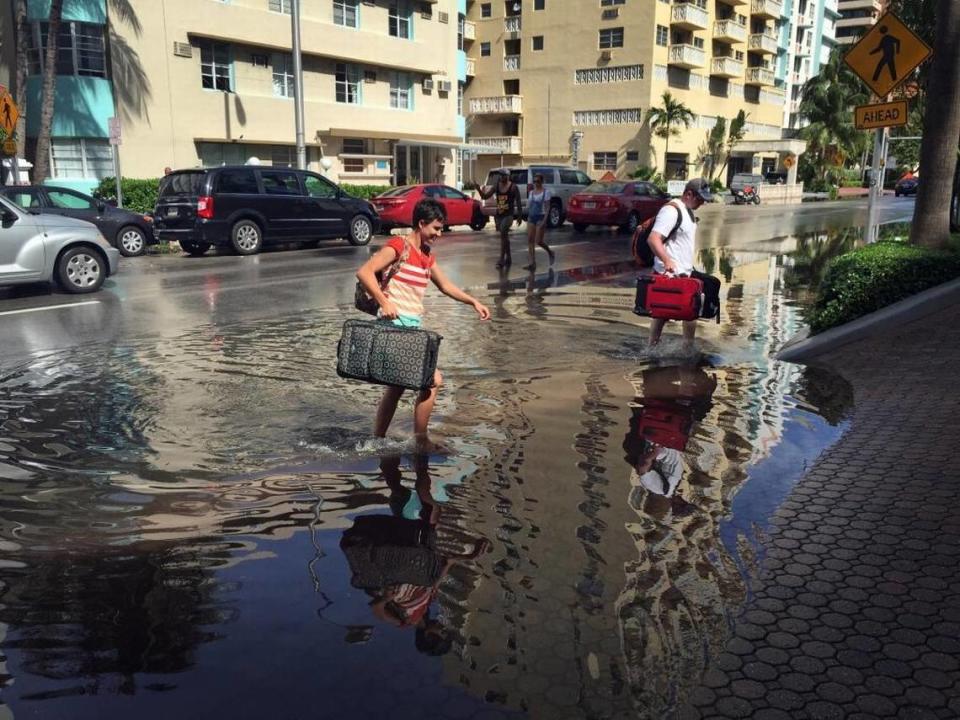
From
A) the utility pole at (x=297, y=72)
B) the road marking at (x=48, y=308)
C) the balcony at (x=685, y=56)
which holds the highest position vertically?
the balcony at (x=685, y=56)

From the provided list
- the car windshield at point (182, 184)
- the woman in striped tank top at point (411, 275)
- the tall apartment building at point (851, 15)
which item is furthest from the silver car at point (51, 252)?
the tall apartment building at point (851, 15)

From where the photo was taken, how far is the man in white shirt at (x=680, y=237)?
296 inches

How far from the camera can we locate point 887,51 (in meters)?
8.39

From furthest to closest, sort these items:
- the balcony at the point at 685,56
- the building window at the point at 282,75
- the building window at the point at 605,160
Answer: the building window at the point at 605,160 < the balcony at the point at 685,56 < the building window at the point at 282,75

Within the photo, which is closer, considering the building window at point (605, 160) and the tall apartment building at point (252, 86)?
the tall apartment building at point (252, 86)

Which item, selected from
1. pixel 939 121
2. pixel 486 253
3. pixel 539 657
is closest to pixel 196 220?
pixel 486 253

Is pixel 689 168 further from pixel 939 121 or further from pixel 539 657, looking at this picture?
pixel 539 657

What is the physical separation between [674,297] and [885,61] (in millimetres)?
3580

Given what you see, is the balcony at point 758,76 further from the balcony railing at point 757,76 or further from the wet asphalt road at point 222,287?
the wet asphalt road at point 222,287

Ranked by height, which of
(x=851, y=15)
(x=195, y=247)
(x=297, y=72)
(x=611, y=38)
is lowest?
(x=195, y=247)

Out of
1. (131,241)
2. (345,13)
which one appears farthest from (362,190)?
(131,241)

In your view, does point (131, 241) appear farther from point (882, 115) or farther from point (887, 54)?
point (887, 54)

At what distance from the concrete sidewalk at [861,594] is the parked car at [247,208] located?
14.2 metres

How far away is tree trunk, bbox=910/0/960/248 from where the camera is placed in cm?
883
